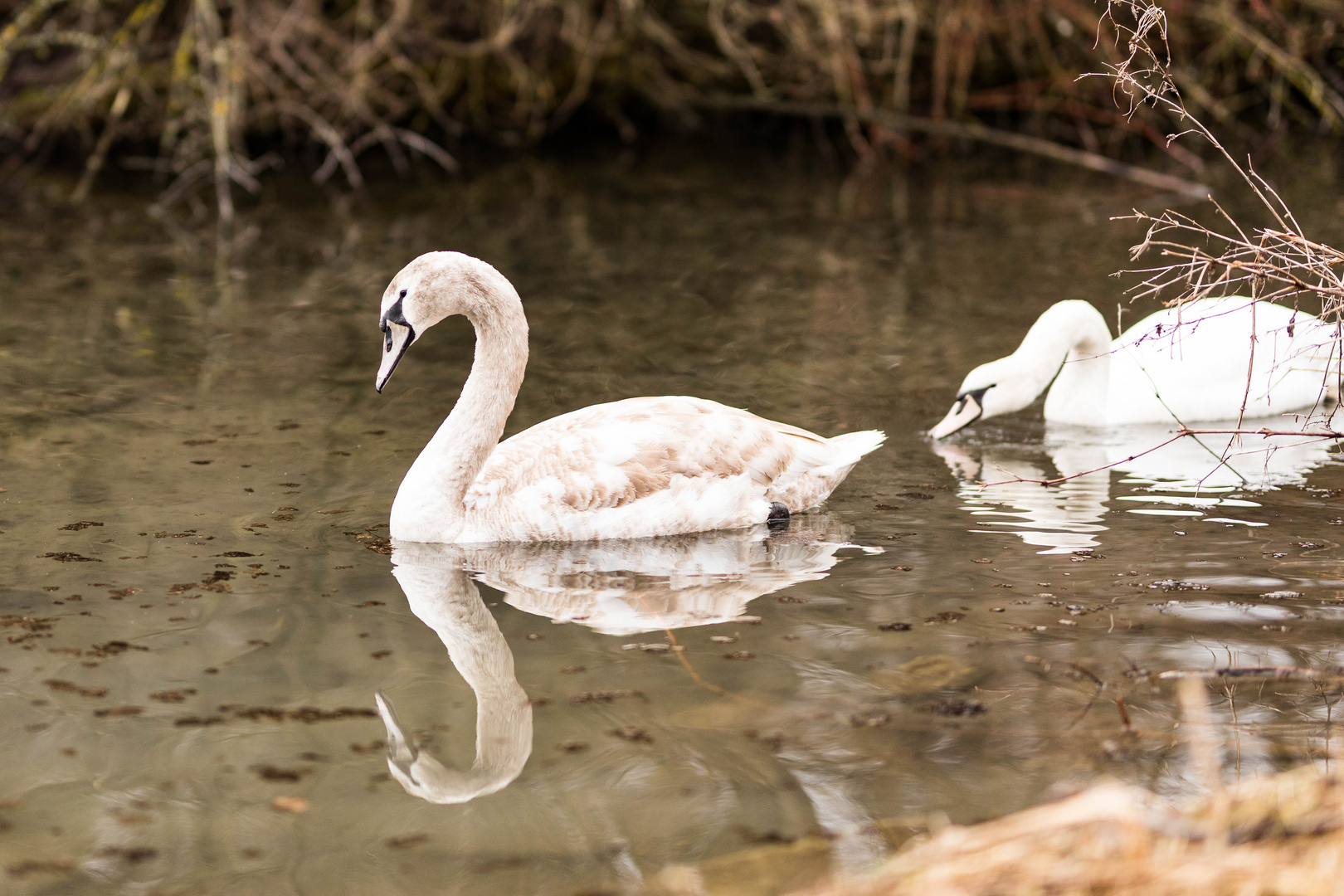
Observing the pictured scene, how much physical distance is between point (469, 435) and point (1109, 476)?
2.94m

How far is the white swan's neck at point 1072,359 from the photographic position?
7762 millimetres

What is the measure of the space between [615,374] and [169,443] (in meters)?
2.47

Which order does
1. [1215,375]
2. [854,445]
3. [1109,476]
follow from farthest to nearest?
[1215,375] < [1109,476] < [854,445]

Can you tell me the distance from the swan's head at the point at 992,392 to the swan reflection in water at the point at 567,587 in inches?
49.3

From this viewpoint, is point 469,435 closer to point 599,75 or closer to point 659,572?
point 659,572

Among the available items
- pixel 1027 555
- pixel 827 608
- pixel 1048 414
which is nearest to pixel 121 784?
pixel 827 608

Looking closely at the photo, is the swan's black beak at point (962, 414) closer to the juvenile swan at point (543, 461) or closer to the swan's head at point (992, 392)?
the swan's head at point (992, 392)

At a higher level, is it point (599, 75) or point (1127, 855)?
point (599, 75)

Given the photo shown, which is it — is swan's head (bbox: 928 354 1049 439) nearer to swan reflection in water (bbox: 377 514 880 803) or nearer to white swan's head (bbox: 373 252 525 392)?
swan reflection in water (bbox: 377 514 880 803)

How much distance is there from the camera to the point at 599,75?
60.2ft

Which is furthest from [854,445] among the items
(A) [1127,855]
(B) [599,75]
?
(B) [599,75]

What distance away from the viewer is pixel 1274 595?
5.35m

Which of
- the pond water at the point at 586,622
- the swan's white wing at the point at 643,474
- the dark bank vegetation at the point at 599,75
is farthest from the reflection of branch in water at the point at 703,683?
the dark bank vegetation at the point at 599,75

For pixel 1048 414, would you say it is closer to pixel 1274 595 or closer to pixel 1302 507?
pixel 1302 507
